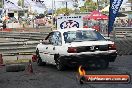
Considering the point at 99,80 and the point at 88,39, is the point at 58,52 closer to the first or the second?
the point at 88,39

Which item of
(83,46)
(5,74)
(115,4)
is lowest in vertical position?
(5,74)

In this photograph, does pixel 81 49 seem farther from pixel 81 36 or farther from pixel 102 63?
pixel 102 63

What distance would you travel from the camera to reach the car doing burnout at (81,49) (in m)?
13.5

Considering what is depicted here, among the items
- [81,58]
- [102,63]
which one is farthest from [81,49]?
[102,63]

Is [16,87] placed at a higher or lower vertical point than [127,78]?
lower

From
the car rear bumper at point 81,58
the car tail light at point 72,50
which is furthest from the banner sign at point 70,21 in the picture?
the car tail light at point 72,50

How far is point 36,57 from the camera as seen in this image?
1717cm

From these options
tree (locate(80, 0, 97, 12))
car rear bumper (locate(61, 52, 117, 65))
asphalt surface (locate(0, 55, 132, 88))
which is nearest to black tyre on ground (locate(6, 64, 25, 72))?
asphalt surface (locate(0, 55, 132, 88))

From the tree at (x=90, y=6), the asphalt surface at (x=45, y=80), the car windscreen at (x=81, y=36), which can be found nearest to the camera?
the asphalt surface at (x=45, y=80)

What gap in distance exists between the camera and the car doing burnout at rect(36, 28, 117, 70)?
1348cm

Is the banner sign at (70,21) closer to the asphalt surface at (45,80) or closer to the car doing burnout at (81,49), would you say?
the car doing burnout at (81,49)

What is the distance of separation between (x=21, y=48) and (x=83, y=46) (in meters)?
6.14

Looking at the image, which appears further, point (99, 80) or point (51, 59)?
point (51, 59)

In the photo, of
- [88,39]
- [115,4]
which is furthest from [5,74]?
[115,4]
